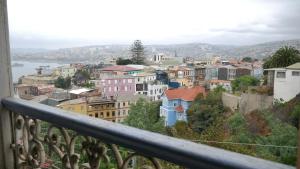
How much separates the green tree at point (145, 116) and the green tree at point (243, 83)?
1.22ft

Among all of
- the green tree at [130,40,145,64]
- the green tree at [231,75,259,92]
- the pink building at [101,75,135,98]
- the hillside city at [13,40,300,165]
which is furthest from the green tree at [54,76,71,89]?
the green tree at [231,75,259,92]

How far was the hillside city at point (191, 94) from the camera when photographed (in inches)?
49.7

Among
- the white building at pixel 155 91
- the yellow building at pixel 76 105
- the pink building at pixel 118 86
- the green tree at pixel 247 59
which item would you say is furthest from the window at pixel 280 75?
the yellow building at pixel 76 105

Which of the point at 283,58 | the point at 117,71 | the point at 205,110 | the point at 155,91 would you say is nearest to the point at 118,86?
the point at 117,71

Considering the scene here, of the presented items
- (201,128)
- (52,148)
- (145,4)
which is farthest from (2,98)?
(201,128)

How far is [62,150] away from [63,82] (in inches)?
18.3

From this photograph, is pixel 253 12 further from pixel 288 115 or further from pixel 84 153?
pixel 84 153

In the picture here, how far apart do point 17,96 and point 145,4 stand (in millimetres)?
904

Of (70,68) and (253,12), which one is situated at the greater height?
(253,12)

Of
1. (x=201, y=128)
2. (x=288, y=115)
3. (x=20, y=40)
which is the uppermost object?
(x=20, y=40)

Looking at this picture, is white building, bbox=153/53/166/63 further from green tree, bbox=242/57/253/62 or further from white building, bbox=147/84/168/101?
green tree, bbox=242/57/253/62

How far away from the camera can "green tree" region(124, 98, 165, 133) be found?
5.28ft

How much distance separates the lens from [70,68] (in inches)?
79.0

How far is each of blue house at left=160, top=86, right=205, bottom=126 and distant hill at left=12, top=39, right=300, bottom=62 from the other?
0.60 ft
